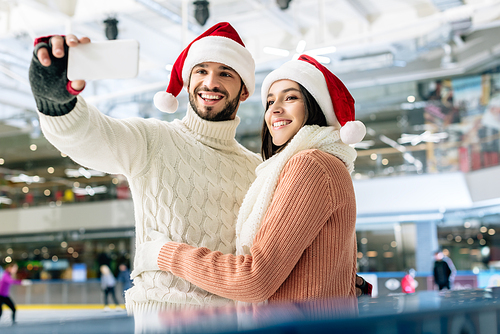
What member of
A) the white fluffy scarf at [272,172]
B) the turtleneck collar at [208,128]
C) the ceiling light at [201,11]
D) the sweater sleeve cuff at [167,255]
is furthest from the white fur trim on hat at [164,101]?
the ceiling light at [201,11]

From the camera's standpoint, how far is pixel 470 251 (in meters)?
13.7

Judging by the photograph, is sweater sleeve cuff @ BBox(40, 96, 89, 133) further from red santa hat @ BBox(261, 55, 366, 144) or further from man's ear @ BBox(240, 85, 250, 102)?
man's ear @ BBox(240, 85, 250, 102)

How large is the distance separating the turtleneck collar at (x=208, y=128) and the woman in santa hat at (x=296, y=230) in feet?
0.99

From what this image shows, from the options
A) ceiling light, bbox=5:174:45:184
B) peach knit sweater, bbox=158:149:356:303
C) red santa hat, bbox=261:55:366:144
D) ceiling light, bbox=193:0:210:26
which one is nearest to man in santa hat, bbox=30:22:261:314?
peach knit sweater, bbox=158:149:356:303

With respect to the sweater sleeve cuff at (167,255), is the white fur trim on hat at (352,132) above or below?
above

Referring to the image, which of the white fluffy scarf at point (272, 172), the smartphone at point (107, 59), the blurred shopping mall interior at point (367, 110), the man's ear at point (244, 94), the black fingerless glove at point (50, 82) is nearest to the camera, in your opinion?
the smartphone at point (107, 59)

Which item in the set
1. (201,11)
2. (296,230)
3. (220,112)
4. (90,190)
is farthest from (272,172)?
(90,190)

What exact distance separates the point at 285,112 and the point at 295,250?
576mm

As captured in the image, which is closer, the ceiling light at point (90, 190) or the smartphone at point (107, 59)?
the smartphone at point (107, 59)

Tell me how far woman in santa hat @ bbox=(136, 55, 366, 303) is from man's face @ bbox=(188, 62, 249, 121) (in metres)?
0.33

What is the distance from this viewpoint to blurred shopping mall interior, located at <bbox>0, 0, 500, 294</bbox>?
345 inches

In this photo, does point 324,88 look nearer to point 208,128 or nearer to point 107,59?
point 208,128

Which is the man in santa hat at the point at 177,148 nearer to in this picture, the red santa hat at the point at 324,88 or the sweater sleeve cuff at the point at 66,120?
the sweater sleeve cuff at the point at 66,120

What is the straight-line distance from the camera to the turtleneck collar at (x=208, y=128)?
6.29 feet
